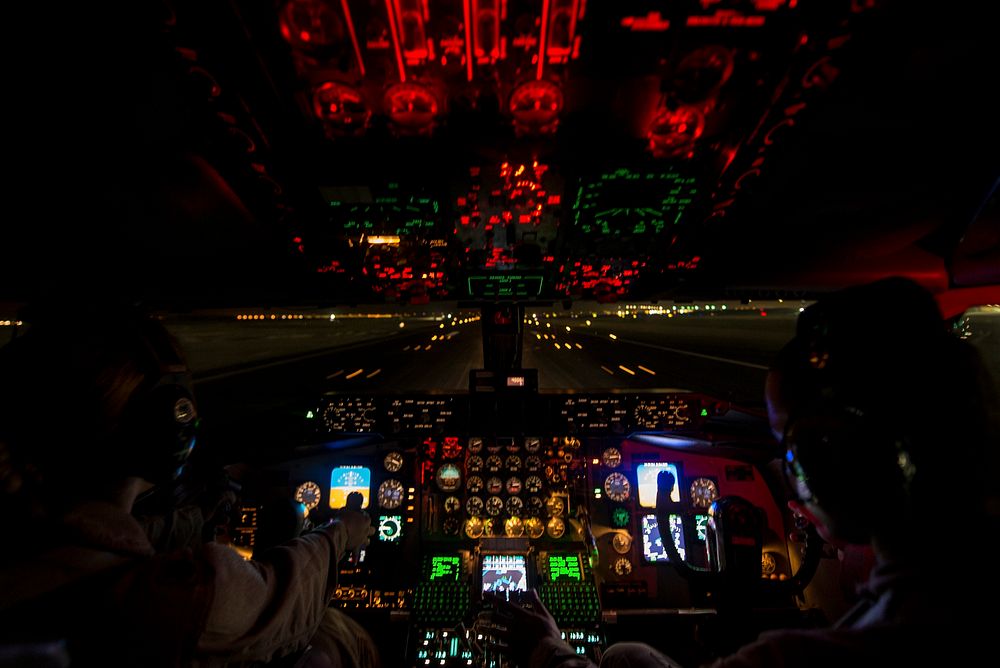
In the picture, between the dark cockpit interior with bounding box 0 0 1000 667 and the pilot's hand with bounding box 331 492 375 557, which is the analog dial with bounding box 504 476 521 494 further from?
the pilot's hand with bounding box 331 492 375 557

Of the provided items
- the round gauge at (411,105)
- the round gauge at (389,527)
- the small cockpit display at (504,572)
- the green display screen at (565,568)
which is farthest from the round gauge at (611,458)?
the round gauge at (411,105)

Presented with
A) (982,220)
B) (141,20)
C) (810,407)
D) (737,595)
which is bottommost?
(737,595)

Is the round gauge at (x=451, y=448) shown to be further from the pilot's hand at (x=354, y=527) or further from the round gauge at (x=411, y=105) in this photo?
the round gauge at (x=411, y=105)

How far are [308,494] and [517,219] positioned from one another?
2.36 metres

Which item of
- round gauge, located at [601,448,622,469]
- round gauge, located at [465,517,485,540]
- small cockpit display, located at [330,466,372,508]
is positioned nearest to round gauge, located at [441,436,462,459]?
round gauge, located at [465,517,485,540]

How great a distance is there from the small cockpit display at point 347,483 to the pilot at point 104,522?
6.23 ft

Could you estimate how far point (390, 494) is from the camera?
279 centimetres

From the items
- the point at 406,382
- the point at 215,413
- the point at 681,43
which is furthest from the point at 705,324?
the point at 681,43

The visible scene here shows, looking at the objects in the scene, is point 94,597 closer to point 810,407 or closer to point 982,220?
point 810,407

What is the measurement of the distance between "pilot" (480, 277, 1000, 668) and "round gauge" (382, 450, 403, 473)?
2.44 m

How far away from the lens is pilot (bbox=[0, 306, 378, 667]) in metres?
0.70

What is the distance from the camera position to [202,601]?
796 mm

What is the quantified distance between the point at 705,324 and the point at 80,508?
1313 inches

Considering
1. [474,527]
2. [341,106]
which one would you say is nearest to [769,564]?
[474,527]
